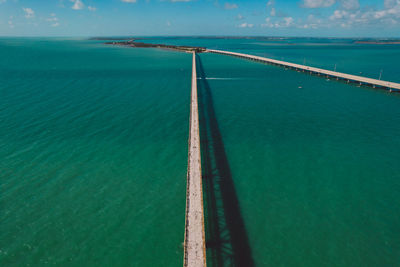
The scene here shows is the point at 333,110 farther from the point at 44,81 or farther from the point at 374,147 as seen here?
the point at 44,81

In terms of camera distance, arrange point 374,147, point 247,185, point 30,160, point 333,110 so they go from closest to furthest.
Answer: point 247,185 → point 30,160 → point 374,147 → point 333,110

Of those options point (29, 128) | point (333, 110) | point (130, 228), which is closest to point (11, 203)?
point (130, 228)

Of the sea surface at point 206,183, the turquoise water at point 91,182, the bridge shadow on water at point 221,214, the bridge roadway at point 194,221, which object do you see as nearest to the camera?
the bridge roadway at point 194,221

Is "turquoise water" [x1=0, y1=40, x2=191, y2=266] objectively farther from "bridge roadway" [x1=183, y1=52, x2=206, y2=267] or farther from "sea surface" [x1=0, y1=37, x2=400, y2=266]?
"bridge roadway" [x1=183, y1=52, x2=206, y2=267]

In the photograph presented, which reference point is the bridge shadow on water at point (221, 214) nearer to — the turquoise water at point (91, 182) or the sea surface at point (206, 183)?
the sea surface at point (206, 183)

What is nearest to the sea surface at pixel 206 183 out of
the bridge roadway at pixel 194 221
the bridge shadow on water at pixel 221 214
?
the bridge shadow on water at pixel 221 214

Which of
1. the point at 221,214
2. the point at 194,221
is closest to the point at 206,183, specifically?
the point at 221,214

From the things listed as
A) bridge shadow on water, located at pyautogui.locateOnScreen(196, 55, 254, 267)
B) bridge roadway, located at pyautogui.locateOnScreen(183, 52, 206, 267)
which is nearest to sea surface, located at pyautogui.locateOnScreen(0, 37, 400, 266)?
bridge shadow on water, located at pyautogui.locateOnScreen(196, 55, 254, 267)

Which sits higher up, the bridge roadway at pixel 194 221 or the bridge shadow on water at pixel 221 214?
the bridge roadway at pixel 194 221
